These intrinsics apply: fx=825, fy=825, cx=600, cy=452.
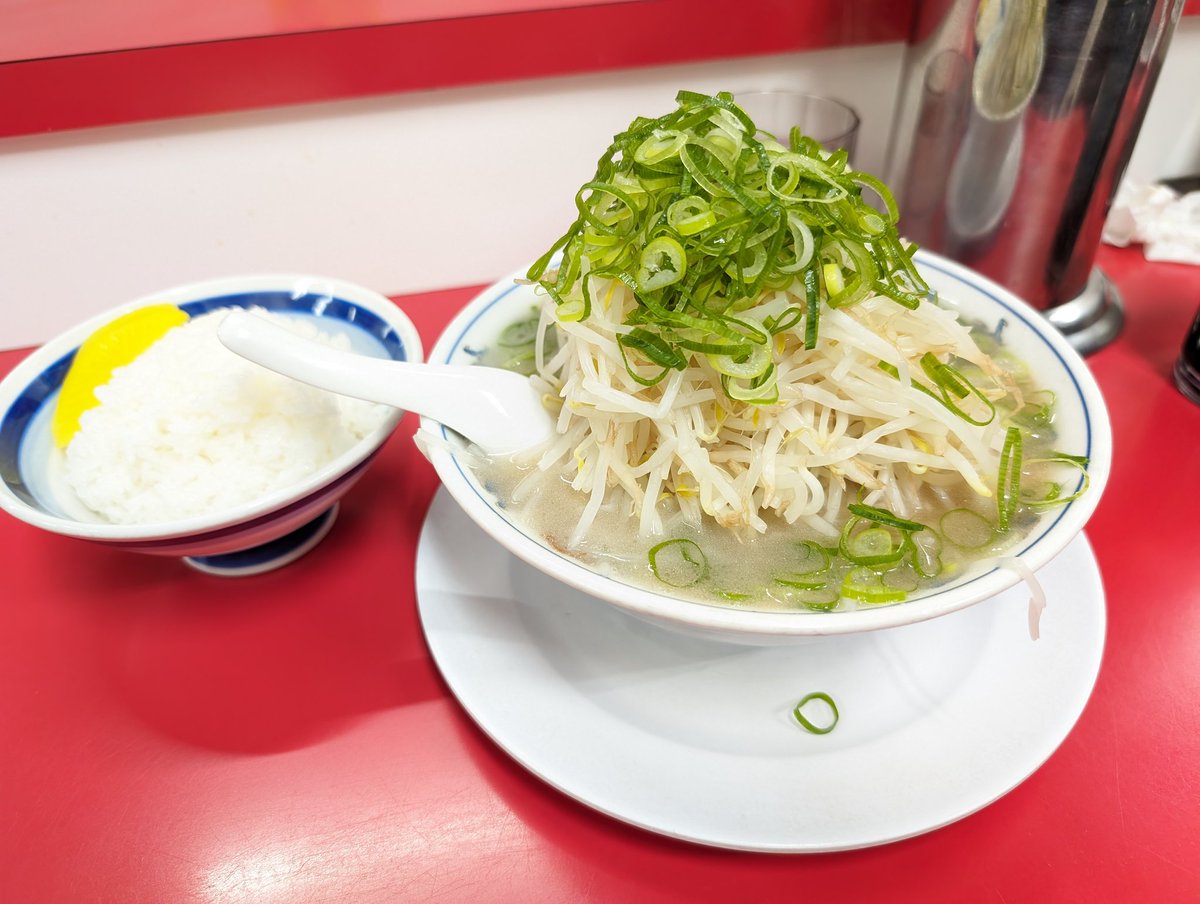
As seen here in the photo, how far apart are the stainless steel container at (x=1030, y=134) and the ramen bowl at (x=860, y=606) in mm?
442

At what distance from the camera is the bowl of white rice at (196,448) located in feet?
3.31

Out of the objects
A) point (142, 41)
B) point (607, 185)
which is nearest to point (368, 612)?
point (607, 185)

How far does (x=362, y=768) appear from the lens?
0.96 m

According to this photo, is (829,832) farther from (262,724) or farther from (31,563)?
(31,563)

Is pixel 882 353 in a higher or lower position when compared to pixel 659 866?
higher

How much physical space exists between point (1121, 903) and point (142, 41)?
1829 mm

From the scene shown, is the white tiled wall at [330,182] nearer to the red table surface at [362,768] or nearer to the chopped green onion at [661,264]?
the red table surface at [362,768]

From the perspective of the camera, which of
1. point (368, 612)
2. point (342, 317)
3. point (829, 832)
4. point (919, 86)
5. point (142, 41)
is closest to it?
point (829, 832)

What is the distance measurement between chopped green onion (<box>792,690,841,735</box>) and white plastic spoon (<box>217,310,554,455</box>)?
443 mm

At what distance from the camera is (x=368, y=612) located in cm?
114

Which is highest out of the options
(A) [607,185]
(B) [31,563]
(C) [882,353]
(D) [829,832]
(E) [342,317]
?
(A) [607,185]

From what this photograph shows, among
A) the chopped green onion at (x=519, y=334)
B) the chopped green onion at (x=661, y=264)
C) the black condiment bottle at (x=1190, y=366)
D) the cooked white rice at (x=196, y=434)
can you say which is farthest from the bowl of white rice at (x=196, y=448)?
the black condiment bottle at (x=1190, y=366)

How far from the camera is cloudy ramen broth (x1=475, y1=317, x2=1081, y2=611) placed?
0.82 meters

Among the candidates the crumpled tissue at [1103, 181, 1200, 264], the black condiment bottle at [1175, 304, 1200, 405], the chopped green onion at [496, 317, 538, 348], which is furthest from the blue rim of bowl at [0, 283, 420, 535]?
the crumpled tissue at [1103, 181, 1200, 264]
